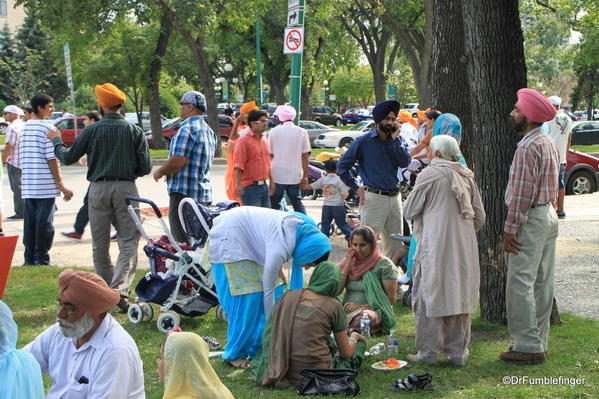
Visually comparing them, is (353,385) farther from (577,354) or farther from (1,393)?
(1,393)

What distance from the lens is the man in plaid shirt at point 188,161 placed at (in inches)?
324

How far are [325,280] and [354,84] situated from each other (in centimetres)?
8342

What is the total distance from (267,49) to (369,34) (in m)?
5.92

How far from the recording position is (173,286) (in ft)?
24.4

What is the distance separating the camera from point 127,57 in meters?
34.1

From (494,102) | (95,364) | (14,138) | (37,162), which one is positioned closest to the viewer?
(95,364)

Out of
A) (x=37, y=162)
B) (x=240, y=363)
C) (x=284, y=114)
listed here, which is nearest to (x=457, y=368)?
(x=240, y=363)

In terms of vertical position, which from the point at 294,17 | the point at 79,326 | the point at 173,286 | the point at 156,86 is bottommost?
the point at 173,286

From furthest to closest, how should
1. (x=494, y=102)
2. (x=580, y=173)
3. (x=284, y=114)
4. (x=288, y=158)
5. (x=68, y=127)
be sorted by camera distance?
(x=68, y=127)
(x=580, y=173)
(x=284, y=114)
(x=288, y=158)
(x=494, y=102)

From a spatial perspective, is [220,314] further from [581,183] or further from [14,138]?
[581,183]

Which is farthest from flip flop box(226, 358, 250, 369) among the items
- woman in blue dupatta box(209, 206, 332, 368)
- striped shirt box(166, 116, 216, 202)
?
striped shirt box(166, 116, 216, 202)

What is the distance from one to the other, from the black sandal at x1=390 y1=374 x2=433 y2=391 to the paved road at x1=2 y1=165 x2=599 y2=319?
9.19ft

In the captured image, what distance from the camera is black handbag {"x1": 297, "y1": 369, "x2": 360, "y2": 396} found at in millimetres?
5609

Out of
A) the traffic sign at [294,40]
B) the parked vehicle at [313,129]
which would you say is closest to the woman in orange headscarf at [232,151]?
the traffic sign at [294,40]
